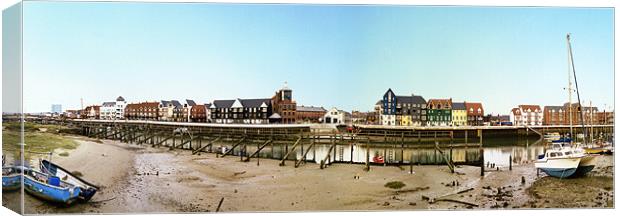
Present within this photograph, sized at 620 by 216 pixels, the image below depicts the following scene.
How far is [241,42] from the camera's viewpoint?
9820 mm

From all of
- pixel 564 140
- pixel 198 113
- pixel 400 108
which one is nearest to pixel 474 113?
pixel 400 108

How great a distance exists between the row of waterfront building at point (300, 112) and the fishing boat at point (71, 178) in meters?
0.87

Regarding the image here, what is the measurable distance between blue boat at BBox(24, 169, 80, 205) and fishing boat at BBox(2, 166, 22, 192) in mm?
172

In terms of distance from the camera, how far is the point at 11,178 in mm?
9523

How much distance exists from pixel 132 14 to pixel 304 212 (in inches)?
170

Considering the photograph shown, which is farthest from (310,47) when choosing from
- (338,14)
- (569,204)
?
(569,204)

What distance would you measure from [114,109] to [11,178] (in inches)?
78.8

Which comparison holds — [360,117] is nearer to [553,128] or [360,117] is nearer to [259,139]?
[259,139]

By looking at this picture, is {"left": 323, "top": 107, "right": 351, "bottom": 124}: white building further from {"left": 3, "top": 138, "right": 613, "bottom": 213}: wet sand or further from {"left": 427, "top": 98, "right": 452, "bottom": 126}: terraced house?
{"left": 427, "top": 98, "right": 452, "bottom": 126}: terraced house

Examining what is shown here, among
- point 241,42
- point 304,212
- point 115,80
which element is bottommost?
point 304,212

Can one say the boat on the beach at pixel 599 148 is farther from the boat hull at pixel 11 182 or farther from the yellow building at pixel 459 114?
the boat hull at pixel 11 182

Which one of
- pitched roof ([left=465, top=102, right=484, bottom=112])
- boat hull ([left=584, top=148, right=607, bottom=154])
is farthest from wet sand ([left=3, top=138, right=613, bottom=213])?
pitched roof ([left=465, top=102, right=484, bottom=112])

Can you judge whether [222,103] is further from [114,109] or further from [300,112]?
[114,109]

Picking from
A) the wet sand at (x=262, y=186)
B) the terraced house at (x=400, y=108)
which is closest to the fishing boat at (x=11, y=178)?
the wet sand at (x=262, y=186)
